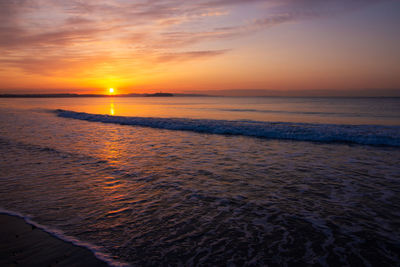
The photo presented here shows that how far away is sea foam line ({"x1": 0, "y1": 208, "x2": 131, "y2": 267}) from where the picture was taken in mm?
3381

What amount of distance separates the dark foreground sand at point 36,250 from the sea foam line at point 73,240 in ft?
0.18

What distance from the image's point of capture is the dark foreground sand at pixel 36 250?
335 cm

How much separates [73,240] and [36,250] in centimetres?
50

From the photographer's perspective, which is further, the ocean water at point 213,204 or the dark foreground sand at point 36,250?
the ocean water at point 213,204

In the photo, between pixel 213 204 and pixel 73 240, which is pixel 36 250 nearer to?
pixel 73 240

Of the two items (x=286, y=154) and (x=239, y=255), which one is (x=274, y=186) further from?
(x=286, y=154)

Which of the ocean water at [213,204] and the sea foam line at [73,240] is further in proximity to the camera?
the ocean water at [213,204]

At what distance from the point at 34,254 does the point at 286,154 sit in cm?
931

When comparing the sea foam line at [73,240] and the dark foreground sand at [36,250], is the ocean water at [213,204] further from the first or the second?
the dark foreground sand at [36,250]

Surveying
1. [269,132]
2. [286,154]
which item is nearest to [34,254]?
[286,154]

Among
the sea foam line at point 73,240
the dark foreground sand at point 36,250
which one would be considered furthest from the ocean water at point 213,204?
the dark foreground sand at point 36,250

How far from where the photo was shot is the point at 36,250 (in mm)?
3648

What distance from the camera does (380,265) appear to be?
11.0 feet

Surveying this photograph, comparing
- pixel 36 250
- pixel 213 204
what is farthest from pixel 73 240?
pixel 213 204
